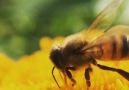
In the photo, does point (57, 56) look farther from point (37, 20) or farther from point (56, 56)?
point (37, 20)

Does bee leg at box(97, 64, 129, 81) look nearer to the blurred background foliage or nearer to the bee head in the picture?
the bee head

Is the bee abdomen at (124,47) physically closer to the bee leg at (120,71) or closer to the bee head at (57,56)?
the bee leg at (120,71)

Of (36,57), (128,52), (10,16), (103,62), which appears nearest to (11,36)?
(10,16)

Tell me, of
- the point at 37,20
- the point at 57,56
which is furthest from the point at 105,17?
the point at 37,20

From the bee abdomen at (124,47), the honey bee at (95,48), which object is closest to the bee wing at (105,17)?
the honey bee at (95,48)

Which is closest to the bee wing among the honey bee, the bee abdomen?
the honey bee

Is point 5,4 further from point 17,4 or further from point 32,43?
point 32,43

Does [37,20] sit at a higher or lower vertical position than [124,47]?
higher

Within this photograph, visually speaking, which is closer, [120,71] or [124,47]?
[124,47]

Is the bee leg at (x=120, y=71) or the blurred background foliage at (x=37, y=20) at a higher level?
the blurred background foliage at (x=37, y=20)
